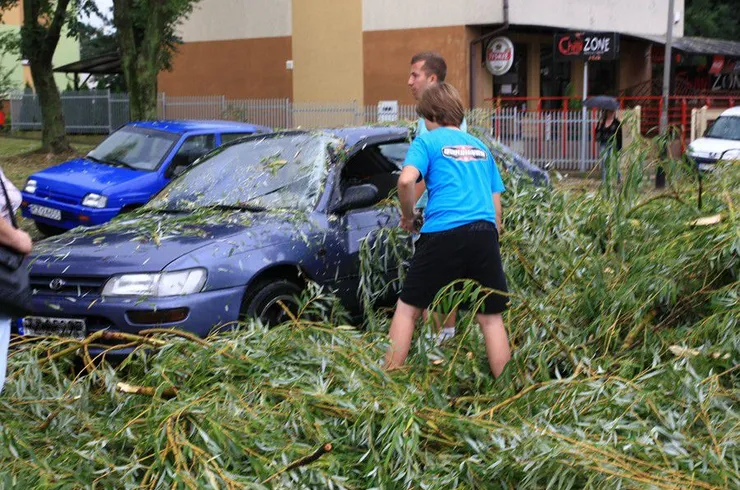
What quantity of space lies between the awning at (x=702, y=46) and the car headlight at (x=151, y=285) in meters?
26.3

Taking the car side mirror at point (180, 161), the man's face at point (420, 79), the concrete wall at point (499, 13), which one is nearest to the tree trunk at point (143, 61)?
the concrete wall at point (499, 13)

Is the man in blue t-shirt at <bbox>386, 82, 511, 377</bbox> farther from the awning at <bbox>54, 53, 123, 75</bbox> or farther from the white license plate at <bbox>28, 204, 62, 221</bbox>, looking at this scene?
the awning at <bbox>54, 53, 123, 75</bbox>

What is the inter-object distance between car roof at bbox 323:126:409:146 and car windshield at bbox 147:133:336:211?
0.39ft

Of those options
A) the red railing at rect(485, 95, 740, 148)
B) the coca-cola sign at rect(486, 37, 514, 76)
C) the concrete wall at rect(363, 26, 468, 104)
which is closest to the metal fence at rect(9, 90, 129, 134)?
the concrete wall at rect(363, 26, 468, 104)

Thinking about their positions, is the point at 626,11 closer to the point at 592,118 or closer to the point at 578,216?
the point at 592,118

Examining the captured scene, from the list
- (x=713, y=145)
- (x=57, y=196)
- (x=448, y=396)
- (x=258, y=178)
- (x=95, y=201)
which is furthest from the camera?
(x=713, y=145)

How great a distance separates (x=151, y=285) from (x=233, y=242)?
636 millimetres

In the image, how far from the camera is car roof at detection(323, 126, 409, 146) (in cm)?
739

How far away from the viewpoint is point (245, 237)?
6336 millimetres

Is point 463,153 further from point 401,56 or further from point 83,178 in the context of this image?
point 401,56

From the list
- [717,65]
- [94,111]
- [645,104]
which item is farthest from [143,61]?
[717,65]

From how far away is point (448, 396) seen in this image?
4.86 m

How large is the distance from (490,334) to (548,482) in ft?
4.73

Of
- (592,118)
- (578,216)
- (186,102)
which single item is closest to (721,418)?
(578,216)
